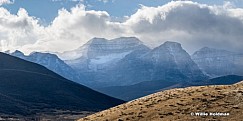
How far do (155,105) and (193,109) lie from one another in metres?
6.85

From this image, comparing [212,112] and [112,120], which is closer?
[212,112]

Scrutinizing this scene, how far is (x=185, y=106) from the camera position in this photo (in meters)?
58.1

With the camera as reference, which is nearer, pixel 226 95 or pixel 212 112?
pixel 212 112

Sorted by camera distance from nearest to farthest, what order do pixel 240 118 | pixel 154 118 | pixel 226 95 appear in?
pixel 240 118
pixel 154 118
pixel 226 95

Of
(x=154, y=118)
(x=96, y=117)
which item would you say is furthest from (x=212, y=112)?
(x=96, y=117)

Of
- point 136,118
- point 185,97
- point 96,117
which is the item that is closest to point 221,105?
point 185,97

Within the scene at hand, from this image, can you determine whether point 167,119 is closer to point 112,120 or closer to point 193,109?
point 193,109

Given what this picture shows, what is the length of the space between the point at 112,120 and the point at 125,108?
604 centimetres

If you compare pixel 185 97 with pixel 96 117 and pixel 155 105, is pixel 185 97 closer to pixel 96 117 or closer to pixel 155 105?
pixel 155 105

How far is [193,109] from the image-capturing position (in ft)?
185

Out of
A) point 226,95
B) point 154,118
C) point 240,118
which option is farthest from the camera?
point 226,95

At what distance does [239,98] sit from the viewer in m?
58.7

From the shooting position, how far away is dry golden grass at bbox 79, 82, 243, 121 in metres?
54.5

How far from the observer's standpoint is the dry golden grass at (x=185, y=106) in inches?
2146
